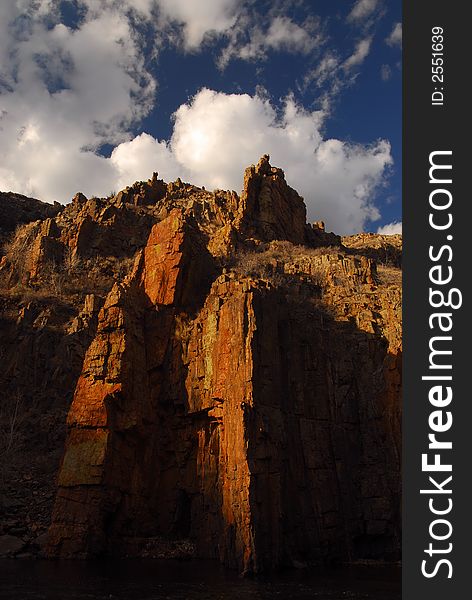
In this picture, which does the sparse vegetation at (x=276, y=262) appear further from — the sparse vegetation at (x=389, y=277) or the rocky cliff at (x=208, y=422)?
the sparse vegetation at (x=389, y=277)

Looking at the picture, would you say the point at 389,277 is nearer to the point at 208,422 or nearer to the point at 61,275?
the point at 208,422

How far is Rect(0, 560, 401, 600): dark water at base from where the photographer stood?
23703 millimetres

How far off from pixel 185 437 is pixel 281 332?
34.5 feet

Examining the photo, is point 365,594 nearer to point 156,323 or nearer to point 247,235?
point 156,323

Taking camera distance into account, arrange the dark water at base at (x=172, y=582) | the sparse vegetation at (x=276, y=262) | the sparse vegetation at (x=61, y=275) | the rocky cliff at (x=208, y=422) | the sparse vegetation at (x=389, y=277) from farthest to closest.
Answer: the sparse vegetation at (x=61, y=275), the sparse vegetation at (x=276, y=262), the sparse vegetation at (x=389, y=277), the rocky cliff at (x=208, y=422), the dark water at base at (x=172, y=582)

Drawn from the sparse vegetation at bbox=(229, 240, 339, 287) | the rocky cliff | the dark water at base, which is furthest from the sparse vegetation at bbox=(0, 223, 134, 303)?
the dark water at base

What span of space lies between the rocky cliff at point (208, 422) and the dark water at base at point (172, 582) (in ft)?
7.60

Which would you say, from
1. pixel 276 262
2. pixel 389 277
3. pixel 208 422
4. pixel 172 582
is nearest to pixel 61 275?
pixel 276 262

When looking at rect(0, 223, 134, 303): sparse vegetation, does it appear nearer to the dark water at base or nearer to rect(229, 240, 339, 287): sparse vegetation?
rect(229, 240, 339, 287): sparse vegetation

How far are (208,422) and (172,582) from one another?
13095 mm

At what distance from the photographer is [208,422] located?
38.8 metres

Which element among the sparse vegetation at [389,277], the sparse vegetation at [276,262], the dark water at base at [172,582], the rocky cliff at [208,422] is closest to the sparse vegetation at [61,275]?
the rocky cliff at [208,422]

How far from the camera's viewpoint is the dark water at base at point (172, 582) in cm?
2370

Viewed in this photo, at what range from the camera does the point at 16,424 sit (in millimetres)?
47531
